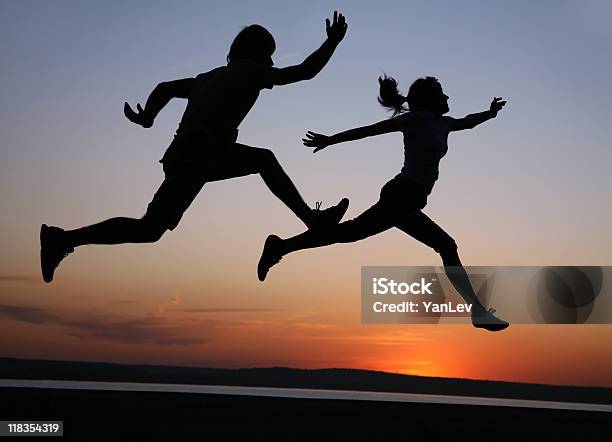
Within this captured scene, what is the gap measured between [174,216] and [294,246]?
1.37m

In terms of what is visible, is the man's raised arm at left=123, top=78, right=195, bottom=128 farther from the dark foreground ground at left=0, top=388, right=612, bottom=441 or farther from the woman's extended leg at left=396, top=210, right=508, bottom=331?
the dark foreground ground at left=0, top=388, right=612, bottom=441

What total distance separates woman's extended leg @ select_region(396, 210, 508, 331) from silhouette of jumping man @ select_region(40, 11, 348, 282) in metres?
1.39

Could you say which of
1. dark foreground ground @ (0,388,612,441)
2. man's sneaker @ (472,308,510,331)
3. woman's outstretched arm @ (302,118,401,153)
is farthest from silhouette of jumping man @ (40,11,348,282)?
man's sneaker @ (472,308,510,331)

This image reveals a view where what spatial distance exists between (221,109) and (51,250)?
5.64 ft

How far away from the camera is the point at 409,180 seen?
21.3 feet

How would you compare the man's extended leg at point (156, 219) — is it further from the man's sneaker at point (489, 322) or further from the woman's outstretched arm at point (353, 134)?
A: the man's sneaker at point (489, 322)

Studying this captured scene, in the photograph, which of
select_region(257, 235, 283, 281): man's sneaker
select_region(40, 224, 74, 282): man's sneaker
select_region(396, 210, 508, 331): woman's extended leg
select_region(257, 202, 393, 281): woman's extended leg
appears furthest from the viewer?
select_region(396, 210, 508, 331): woman's extended leg

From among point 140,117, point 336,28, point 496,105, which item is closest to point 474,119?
point 496,105

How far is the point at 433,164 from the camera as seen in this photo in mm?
6590

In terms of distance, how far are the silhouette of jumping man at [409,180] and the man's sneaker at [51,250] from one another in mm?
1641

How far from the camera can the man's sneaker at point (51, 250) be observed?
583 cm

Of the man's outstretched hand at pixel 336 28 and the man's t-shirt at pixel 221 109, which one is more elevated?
the man's outstretched hand at pixel 336 28

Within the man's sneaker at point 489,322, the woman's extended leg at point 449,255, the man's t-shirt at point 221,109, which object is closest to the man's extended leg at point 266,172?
the man's t-shirt at point 221,109

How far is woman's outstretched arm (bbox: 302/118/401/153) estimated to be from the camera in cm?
636
